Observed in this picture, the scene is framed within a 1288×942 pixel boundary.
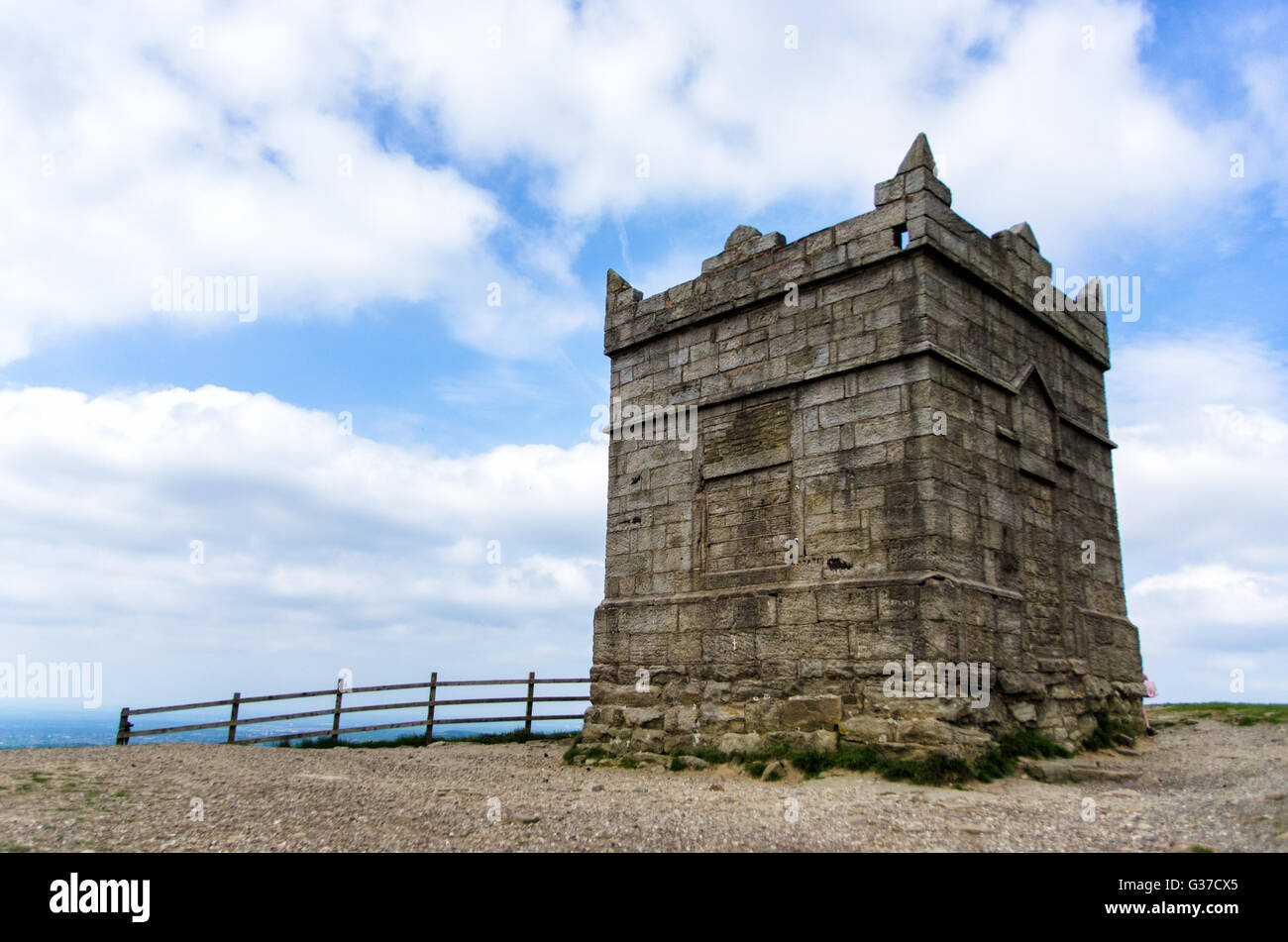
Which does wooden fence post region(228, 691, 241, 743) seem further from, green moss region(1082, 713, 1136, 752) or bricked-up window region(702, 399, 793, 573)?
green moss region(1082, 713, 1136, 752)

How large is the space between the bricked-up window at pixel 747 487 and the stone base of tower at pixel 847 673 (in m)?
0.49

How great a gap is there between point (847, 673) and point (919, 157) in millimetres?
5261

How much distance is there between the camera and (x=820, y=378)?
30.0 feet

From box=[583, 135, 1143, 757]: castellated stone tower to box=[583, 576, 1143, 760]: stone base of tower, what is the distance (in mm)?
23

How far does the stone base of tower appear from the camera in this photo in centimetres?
777

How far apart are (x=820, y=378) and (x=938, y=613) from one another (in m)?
2.74

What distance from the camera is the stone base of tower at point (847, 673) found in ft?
25.5

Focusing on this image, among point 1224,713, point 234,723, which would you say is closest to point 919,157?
point 1224,713

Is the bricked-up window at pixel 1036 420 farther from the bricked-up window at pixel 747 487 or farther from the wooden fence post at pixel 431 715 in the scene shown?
the wooden fence post at pixel 431 715

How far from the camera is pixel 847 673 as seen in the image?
8.18m

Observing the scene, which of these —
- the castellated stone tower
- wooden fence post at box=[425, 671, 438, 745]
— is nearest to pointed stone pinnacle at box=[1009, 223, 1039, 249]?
the castellated stone tower

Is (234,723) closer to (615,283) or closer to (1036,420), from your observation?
(615,283)
